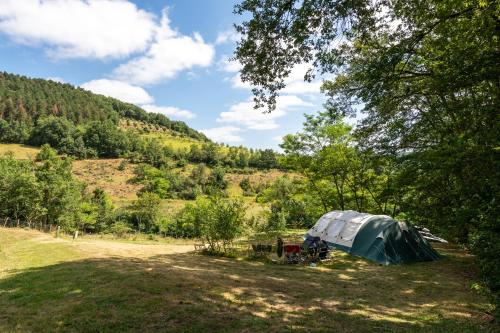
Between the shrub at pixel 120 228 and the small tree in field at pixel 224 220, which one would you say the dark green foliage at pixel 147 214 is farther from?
the small tree in field at pixel 224 220

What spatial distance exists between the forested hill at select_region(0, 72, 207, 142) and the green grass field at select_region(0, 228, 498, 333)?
125887 millimetres

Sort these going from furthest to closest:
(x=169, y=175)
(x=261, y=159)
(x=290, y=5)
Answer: (x=261, y=159) < (x=169, y=175) < (x=290, y=5)

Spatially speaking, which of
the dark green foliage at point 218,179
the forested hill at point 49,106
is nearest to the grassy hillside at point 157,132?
the forested hill at point 49,106

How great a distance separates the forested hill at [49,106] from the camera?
12625 cm

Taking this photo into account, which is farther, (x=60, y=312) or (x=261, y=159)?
Answer: (x=261, y=159)

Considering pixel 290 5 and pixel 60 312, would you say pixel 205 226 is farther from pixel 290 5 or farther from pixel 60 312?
pixel 290 5

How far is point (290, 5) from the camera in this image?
7410 millimetres

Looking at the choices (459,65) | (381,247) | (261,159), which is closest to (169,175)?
(261,159)

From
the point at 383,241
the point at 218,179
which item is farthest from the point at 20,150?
the point at 383,241

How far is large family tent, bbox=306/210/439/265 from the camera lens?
16.2 meters

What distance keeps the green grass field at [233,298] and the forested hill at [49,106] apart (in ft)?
413

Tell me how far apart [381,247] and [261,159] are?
11130 cm

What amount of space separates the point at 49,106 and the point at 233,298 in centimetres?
16283

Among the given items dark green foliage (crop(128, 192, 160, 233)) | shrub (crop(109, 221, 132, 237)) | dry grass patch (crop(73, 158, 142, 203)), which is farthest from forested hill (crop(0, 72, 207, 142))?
dark green foliage (crop(128, 192, 160, 233))
